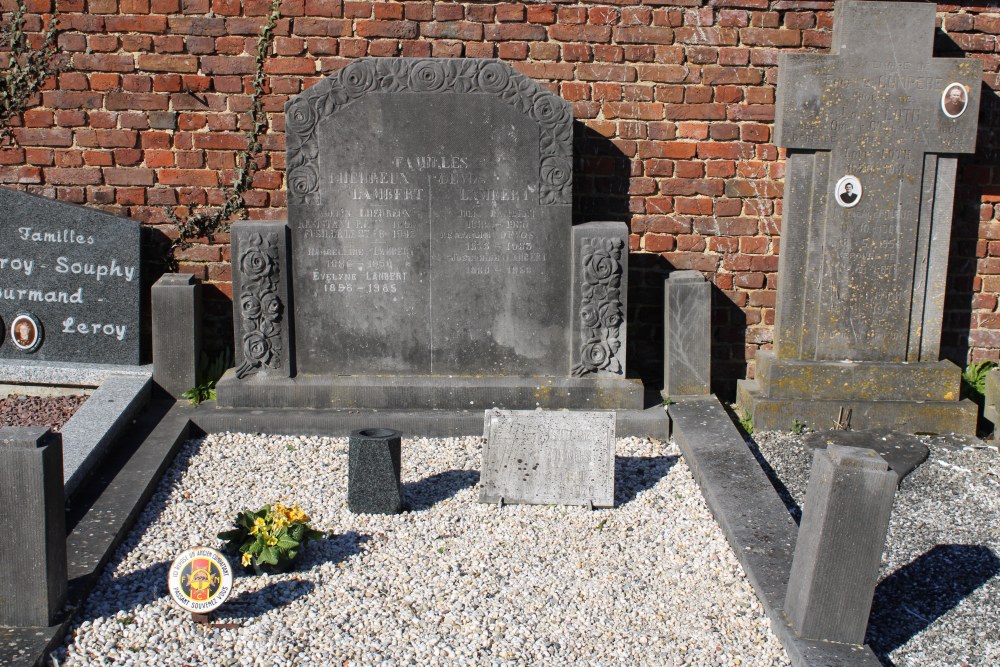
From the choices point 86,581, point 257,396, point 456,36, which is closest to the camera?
point 86,581

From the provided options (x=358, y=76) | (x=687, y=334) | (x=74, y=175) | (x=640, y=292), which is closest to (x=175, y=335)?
(x=74, y=175)

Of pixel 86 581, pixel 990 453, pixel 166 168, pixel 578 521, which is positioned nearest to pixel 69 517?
pixel 86 581

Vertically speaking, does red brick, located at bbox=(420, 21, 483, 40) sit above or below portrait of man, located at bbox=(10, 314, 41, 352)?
above

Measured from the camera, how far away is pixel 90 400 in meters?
5.61

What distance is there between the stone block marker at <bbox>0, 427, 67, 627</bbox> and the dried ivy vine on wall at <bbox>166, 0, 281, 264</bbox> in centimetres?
311

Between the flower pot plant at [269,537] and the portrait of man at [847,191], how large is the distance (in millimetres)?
3673

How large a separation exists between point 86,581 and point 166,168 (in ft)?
11.0

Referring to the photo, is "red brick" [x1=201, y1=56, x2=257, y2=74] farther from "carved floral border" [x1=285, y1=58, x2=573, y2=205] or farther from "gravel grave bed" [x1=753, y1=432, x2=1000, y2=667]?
"gravel grave bed" [x1=753, y1=432, x2=1000, y2=667]

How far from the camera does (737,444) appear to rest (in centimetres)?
538

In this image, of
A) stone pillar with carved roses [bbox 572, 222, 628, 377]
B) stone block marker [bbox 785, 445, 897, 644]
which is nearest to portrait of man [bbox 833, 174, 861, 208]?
stone pillar with carved roses [bbox 572, 222, 628, 377]

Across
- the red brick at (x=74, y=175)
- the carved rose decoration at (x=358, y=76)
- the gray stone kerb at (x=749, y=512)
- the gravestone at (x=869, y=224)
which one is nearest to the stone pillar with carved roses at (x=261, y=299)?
the carved rose decoration at (x=358, y=76)

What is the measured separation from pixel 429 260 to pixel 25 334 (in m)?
2.65

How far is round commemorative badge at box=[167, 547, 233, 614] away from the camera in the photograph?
3.65 meters

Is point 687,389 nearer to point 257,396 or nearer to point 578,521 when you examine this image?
point 578,521
